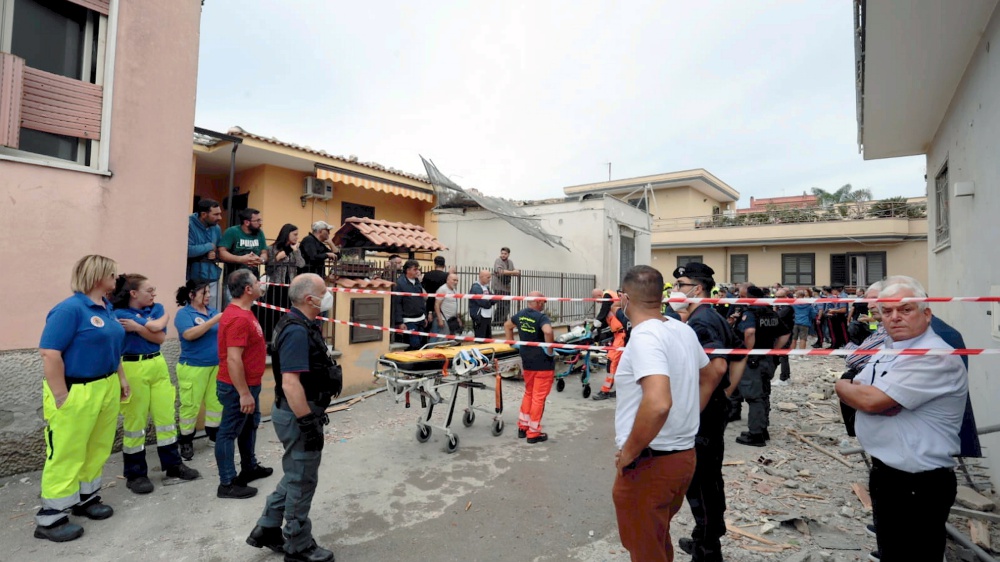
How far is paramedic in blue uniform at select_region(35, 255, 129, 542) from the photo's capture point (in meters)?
3.37

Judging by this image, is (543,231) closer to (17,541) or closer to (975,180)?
(975,180)

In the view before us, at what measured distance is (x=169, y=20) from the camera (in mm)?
5543

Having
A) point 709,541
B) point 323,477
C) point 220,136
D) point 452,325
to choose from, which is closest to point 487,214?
point 452,325

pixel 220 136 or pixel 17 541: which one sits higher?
pixel 220 136

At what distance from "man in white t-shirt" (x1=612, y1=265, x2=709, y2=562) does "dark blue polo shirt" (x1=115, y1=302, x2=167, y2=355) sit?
424cm

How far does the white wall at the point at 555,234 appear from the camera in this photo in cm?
1403

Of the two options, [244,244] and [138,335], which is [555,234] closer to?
[244,244]

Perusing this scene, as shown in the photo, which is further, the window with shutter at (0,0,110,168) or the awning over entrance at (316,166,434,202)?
the awning over entrance at (316,166,434,202)

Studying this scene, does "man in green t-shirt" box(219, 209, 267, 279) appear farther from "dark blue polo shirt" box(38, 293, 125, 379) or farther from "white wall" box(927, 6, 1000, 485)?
"white wall" box(927, 6, 1000, 485)

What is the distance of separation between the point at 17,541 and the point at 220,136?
6396 millimetres

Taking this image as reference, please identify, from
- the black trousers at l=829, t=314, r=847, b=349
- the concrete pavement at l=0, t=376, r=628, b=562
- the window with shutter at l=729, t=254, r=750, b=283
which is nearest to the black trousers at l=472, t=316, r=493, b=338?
the concrete pavement at l=0, t=376, r=628, b=562

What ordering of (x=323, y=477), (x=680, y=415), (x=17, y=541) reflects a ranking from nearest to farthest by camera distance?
(x=680, y=415)
(x=17, y=541)
(x=323, y=477)

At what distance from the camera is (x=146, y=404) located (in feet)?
14.0

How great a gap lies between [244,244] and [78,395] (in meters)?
2.84
